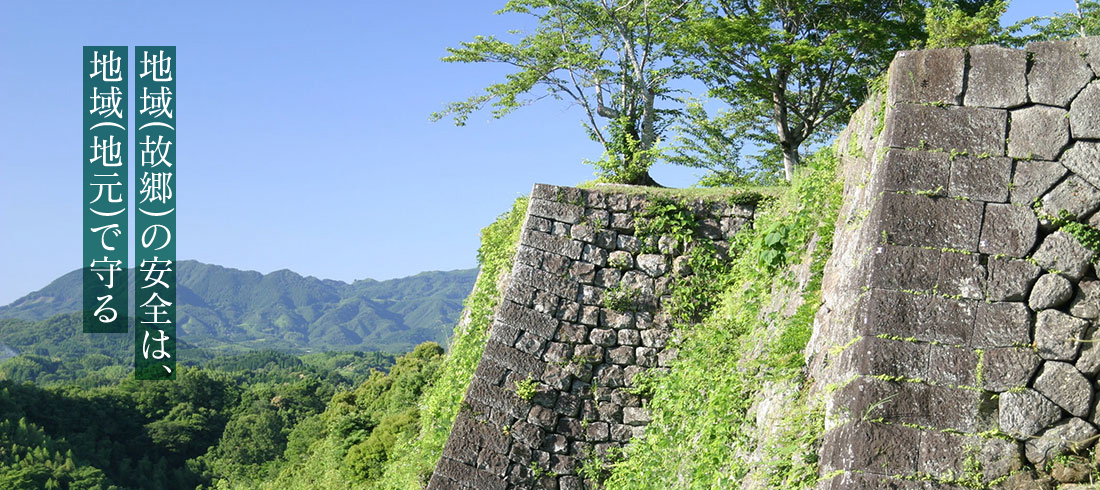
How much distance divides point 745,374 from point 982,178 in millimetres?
2060

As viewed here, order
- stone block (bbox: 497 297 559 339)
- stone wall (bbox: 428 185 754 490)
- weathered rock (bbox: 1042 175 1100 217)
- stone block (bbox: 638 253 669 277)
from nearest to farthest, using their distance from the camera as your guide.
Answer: weathered rock (bbox: 1042 175 1100 217)
stone wall (bbox: 428 185 754 490)
stone block (bbox: 497 297 559 339)
stone block (bbox: 638 253 669 277)

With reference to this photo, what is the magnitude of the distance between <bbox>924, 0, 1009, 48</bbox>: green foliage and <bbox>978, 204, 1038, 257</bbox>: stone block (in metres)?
3.65

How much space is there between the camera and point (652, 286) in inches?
294

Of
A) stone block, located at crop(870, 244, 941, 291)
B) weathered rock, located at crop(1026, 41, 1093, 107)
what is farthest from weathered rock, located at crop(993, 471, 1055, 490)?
weathered rock, located at crop(1026, 41, 1093, 107)

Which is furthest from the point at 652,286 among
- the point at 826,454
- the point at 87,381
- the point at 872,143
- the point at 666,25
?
the point at 87,381

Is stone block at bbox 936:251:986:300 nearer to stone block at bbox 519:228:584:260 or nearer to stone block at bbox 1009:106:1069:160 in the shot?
stone block at bbox 1009:106:1069:160

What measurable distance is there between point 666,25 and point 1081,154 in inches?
520

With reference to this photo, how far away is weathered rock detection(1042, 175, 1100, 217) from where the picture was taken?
12.9ft

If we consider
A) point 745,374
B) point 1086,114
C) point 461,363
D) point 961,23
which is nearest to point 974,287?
point 1086,114

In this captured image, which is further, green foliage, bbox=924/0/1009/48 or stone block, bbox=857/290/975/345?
green foliage, bbox=924/0/1009/48

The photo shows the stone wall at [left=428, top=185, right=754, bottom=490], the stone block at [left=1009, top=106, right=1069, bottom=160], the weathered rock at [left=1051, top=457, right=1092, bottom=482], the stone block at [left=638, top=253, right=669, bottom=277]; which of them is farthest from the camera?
the stone block at [left=638, top=253, right=669, bottom=277]

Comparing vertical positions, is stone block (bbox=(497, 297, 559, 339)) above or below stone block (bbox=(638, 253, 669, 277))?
below

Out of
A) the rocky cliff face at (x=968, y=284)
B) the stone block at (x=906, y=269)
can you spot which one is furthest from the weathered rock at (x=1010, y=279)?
the stone block at (x=906, y=269)

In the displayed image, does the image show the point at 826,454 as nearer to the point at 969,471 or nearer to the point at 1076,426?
the point at 969,471
